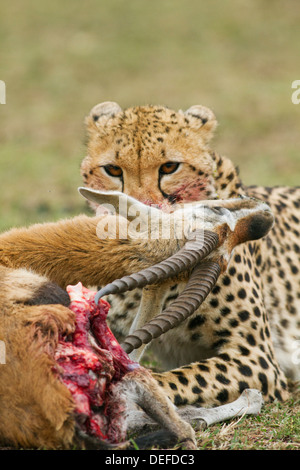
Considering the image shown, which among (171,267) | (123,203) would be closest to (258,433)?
(171,267)

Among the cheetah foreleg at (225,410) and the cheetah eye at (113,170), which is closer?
the cheetah foreleg at (225,410)

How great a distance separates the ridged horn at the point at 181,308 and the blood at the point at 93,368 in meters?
0.06

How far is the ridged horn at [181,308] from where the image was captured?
2385 millimetres

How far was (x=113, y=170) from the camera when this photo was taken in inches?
135

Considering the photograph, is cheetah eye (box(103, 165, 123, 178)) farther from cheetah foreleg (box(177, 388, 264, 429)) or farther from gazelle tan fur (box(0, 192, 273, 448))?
cheetah foreleg (box(177, 388, 264, 429))

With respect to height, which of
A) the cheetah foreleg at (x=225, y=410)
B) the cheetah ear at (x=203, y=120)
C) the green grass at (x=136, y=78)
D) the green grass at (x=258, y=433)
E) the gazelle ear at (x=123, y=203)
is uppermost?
the green grass at (x=136, y=78)

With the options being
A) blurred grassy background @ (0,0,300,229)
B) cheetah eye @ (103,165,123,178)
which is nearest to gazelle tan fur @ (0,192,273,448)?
cheetah eye @ (103,165,123,178)

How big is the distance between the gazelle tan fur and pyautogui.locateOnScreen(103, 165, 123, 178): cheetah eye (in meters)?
0.65

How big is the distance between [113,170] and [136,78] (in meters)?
10.8

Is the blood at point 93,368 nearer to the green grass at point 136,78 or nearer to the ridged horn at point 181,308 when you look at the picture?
the ridged horn at point 181,308

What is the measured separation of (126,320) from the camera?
351cm

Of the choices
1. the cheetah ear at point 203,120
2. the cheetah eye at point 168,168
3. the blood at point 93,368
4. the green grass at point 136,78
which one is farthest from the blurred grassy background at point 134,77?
the blood at point 93,368

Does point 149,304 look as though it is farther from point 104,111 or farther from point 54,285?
point 104,111

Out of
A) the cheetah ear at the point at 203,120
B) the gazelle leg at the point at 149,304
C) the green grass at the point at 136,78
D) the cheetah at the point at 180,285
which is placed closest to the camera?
the gazelle leg at the point at 149,304
